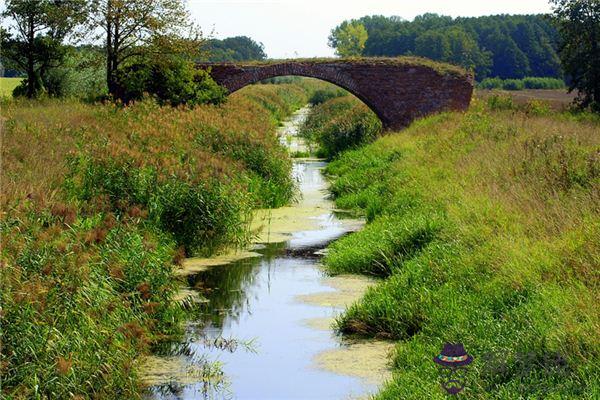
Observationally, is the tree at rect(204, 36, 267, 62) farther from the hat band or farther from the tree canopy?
the hat band

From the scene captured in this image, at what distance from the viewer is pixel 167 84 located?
27250 millimetres

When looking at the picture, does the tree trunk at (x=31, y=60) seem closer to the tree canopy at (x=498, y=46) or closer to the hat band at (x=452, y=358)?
the hat band at (x=452, y=358)

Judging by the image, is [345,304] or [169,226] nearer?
[345,304]

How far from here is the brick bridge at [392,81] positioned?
102 feet

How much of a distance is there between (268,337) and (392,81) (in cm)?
2276

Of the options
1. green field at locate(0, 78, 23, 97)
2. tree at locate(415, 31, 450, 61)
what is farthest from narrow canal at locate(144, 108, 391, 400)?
tree at locate(415, 31, 450, 61)

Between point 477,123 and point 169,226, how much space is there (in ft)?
34.1

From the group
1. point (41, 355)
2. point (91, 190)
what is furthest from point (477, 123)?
point (41, 355)

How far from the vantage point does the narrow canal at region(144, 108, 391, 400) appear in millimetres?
7793

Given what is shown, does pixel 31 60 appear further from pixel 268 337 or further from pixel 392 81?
pixel 268 337

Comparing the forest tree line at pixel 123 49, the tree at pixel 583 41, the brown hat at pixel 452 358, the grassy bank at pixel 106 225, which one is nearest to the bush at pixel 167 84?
the forest tree line at pixel 123 49

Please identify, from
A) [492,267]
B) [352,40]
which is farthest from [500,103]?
[352,40]

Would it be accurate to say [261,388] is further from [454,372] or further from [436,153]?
[436,153]

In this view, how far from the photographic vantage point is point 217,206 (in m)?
13.0
